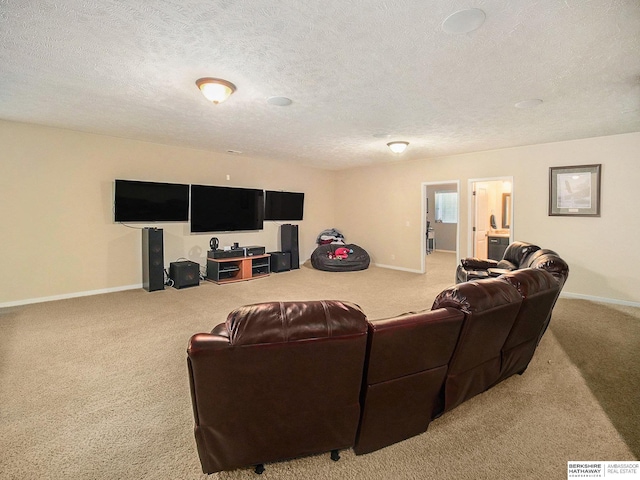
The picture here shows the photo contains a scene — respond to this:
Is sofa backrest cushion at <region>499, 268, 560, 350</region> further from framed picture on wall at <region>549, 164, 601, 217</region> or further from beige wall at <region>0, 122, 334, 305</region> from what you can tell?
beige wall at <region>0, 122, 334, 305</region>

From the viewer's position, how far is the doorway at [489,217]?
248 inches

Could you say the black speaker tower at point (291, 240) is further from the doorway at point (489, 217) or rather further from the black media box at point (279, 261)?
the doorway at point (489, 217)

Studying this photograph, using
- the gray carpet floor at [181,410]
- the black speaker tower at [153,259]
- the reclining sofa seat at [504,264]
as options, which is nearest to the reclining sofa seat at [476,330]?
the gray carpet floor at [181,410]

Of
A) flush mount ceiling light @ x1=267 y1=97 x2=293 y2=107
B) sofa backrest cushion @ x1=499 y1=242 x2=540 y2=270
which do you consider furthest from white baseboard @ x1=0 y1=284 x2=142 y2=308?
sofa backrest cushion @ x1=499 y1=242 x2=540 y2=270

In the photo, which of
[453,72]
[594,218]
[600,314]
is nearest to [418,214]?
[594,218]

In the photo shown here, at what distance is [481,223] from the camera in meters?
6.83

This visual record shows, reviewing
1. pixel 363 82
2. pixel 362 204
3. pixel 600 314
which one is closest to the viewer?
pixel 363 82

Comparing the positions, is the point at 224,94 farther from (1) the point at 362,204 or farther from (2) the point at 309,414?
(1) the point at 362,204

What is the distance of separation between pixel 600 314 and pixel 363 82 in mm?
4448

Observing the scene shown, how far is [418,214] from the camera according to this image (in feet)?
23.5

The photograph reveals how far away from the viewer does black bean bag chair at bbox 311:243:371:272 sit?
7.18 metres

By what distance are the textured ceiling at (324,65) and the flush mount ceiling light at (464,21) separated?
39 millimetres

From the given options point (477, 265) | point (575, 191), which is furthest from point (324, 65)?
point (575, 191)

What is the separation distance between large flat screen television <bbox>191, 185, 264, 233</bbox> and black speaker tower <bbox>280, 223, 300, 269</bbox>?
0.64m
